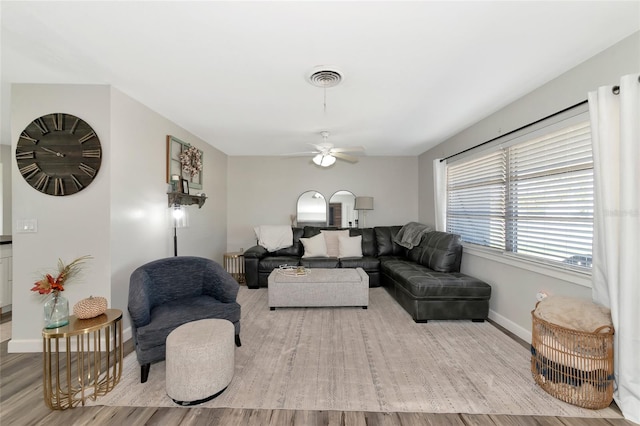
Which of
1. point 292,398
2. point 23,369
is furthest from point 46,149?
point 292,398

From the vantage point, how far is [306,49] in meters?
2.01

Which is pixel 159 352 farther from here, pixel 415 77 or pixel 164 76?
pixel 415 77

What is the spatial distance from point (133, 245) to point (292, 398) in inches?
91.7

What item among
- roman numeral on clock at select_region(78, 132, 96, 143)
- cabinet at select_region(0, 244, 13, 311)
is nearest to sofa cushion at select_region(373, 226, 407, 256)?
roman numeral on clock at select_region(78, 132, 96, 143)

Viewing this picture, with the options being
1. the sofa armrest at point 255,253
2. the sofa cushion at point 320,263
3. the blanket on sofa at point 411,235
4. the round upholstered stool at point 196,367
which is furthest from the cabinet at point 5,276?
the blanket on sofa at point 411,235

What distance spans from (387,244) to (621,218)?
369cm

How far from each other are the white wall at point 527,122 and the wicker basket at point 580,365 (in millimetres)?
580

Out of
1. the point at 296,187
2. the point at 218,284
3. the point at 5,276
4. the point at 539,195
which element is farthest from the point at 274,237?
the point at 539,195

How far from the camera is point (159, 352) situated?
218 centimetres

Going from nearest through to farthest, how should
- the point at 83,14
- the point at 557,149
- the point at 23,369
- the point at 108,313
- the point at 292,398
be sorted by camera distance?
the point at 83,14, the point at 292,398, the point at 108,313, the point at 23,369, the point at 557,149

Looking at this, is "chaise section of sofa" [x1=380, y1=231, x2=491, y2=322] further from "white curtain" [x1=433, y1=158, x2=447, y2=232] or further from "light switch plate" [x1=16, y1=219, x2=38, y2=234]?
"light switch plate" [x1=16, y1=219, x2=38, y2=234]

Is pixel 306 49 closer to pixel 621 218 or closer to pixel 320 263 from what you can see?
pixel 621 218

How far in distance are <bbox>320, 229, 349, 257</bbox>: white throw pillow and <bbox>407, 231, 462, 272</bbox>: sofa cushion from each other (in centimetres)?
154

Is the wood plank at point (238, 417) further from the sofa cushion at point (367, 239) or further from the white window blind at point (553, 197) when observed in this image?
the sofa cushion at point (367, 239)
